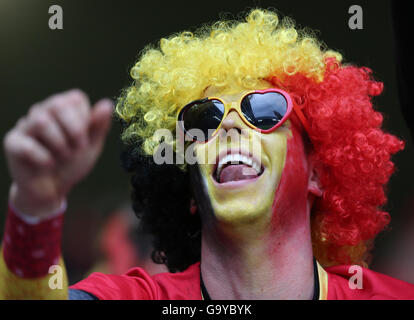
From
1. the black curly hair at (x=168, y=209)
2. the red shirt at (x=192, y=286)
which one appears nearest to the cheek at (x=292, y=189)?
the red shirt at (x=192, y=286)

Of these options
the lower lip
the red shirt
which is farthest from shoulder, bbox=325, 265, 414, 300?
the lower lip

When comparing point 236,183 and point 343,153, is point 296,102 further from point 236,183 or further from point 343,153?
point 236,183

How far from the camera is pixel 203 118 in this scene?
8.43 feet

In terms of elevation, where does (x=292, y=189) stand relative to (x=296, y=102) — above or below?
below

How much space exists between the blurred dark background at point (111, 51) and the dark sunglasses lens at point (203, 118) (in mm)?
1492

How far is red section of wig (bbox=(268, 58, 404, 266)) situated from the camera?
2680 millimetres

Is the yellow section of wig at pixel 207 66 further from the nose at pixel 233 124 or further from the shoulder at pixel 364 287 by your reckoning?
the shoulder at pixel 364 287

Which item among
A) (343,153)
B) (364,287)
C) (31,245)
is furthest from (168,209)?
(31,245)

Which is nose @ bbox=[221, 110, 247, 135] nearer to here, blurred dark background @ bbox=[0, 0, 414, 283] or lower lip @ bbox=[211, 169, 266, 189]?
lower lip @ bbox=[211, 169, 266, 189]

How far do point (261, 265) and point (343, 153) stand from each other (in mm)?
720

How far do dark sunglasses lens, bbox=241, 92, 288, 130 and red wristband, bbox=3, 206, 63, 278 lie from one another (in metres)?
1.09
